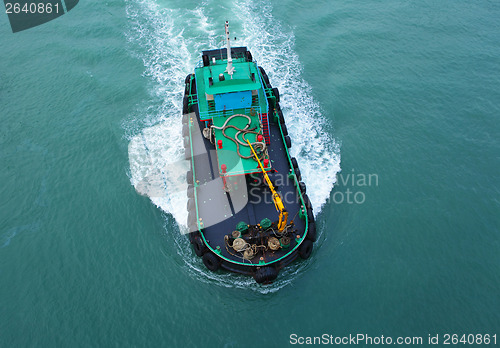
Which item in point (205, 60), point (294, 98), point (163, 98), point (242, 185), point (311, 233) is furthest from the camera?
point (163, 98)

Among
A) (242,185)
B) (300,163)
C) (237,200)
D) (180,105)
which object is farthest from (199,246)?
(180,105)

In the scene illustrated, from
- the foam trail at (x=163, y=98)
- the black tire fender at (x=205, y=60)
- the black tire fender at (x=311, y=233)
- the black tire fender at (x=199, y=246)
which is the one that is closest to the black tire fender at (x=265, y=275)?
the black tire fender at (x=311, y=233)

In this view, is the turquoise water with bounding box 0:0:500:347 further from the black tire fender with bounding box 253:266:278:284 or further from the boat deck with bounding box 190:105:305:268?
the boat deck with bounding box 190:105:305:268

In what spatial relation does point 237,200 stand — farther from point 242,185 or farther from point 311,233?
point 311,233

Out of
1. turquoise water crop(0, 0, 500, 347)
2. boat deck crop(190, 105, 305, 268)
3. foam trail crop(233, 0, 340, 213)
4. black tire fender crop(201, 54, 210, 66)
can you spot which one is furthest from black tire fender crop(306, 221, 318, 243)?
black tire fender crop(201, 54, 210, 66)

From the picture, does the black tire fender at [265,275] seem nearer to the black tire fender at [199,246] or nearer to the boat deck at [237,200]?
the boat deck at [237,200]

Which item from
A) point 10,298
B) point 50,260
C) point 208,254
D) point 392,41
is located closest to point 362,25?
point 392,41
